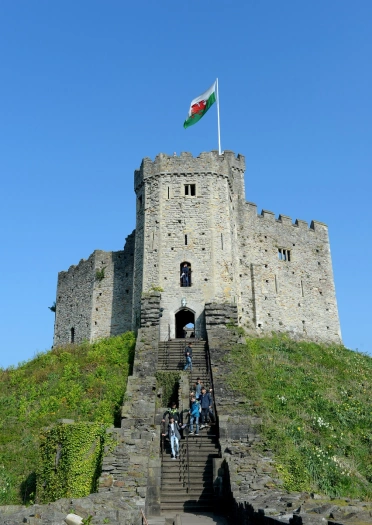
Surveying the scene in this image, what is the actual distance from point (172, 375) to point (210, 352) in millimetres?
2244

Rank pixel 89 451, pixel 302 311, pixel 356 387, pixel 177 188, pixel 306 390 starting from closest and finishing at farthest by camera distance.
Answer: pixel 89 451, pixel 306 390, pixel 356 387, pixel 177 188, pixel 302 311

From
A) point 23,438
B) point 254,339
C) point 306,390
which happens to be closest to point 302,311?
point 254,339

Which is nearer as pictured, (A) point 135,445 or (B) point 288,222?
(A) point 135,445

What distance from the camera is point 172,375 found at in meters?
20.7

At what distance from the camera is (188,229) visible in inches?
1094

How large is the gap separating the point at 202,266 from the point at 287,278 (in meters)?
8.21

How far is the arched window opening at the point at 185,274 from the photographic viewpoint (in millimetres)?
27062

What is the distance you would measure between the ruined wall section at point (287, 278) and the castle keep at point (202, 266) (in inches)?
2.5

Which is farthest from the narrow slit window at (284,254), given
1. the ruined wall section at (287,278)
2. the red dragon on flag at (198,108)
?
the red dragon on flag at (198,108)

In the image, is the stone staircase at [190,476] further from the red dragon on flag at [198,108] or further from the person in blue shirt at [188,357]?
the red dragon on flag at [198,108]

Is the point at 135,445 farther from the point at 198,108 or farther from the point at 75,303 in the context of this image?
the point at 198,108

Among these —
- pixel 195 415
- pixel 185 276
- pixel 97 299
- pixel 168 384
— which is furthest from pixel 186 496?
pixel 97 299

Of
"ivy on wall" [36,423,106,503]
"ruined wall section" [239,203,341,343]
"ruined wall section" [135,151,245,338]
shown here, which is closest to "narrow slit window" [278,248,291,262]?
"ruined wall section" [239,203,341,343]

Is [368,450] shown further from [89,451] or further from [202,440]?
[89,451]
